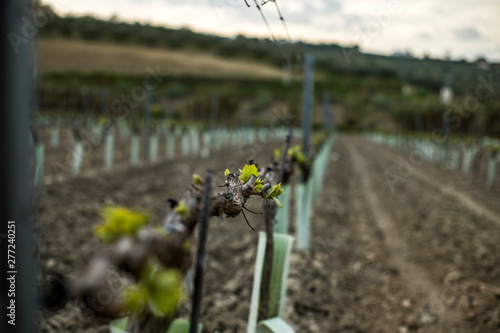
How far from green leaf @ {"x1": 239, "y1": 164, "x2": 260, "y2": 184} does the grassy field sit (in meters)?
54.2

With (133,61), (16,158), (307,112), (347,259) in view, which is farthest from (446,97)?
(16,158)

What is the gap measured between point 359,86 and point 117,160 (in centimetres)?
8367

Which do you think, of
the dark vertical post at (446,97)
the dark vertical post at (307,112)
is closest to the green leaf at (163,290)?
the dark vertical post at (307,112)

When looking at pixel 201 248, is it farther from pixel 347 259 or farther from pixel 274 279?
pixel 347 259

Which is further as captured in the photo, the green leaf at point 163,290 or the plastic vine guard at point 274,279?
the plastic vine guard at point 274,279

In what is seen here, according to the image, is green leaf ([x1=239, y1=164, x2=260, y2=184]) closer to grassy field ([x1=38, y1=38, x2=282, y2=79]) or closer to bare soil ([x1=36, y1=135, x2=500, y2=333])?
bare soil ([x1=36, y1=135, x2=500, y2=333])

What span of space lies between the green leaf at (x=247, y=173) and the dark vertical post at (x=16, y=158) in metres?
1.12

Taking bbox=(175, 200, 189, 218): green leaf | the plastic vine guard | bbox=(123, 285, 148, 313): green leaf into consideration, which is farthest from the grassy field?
bbox=(123, 285, 148, 313): green leaf

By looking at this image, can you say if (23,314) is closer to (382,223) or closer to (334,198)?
(382,223)

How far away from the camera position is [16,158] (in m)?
0.97

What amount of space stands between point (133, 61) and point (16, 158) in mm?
70206

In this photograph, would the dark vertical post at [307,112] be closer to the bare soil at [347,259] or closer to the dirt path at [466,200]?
the bare soil at [347,259]

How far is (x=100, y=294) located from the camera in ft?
3.72

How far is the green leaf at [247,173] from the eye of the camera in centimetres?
199
